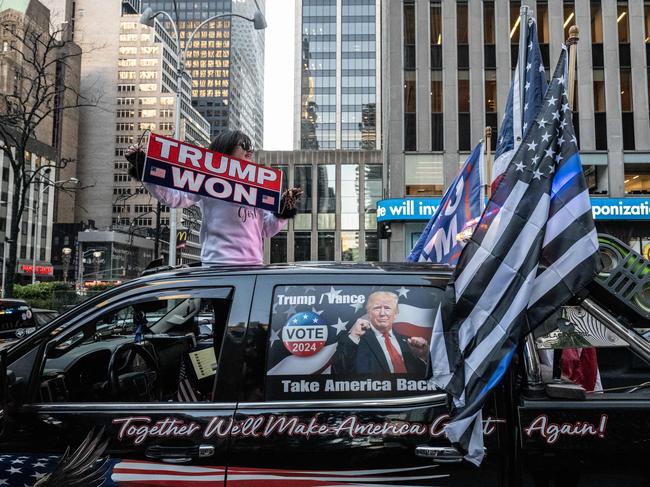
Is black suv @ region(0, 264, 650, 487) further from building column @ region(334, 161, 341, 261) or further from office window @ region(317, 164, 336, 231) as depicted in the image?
office window @ region(317, 164, 336, 231)

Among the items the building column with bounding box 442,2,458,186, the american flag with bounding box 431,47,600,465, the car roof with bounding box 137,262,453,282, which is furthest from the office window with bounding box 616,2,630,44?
the car roof with bounding box 137,262,453,282

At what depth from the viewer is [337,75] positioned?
11269 centimetres

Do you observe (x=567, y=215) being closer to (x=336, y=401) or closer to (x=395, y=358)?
(x=395, y=358)

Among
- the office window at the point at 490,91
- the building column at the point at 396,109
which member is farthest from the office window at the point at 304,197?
the office window at the point at 490,91

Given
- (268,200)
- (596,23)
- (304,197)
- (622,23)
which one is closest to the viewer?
(268,200)

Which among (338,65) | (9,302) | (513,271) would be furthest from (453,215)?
(338,65)

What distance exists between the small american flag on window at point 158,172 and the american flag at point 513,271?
1916 millimetres

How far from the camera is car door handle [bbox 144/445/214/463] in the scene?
212 centimetres

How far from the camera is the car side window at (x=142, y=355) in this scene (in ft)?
8.52

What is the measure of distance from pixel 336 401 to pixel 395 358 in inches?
12.8

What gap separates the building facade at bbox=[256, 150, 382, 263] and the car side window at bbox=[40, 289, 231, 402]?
43370mm

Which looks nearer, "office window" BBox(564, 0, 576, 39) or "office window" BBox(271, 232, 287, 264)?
"office window" BBox(564, 0, 576, 39)

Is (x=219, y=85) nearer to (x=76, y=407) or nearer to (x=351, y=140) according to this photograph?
(x=351, y=140)

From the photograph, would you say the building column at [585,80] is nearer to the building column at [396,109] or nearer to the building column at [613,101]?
the building column at [613,101]
